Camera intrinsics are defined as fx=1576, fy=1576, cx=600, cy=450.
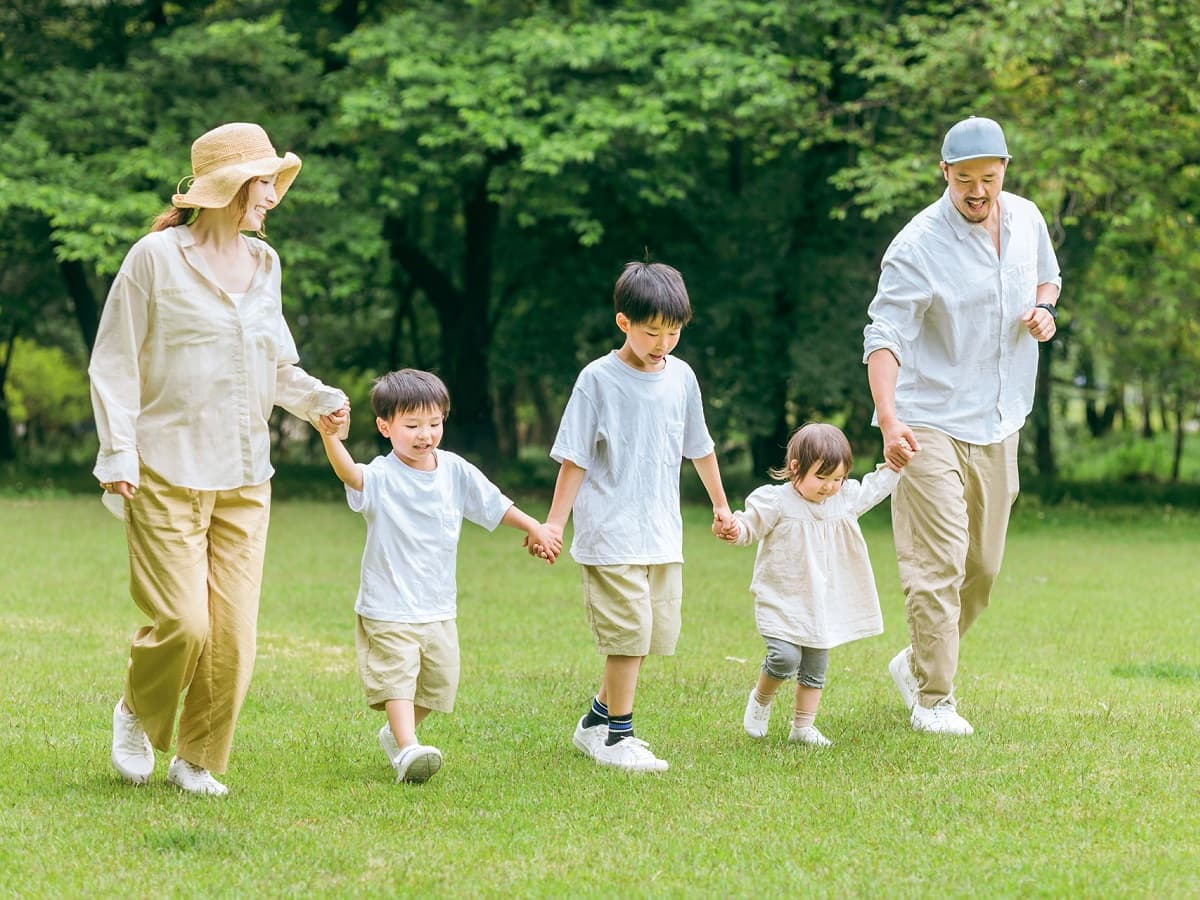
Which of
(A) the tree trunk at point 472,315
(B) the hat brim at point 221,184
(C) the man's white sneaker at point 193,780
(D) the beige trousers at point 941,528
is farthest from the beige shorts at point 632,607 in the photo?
(A) the tree trunk at point 472,315

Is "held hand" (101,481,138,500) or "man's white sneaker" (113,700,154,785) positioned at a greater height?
"held hand" (101,481,138,500)

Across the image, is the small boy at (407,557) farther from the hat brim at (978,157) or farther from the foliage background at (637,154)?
the foliage background at (637,154)

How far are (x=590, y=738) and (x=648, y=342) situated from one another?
5.26 ft

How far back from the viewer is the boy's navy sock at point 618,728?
6172 mm

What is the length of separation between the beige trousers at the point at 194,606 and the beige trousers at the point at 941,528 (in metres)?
2.75

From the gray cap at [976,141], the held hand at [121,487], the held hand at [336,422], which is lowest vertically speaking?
the held hand at [121,487]

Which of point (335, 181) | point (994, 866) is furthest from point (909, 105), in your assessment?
point (994, 866)

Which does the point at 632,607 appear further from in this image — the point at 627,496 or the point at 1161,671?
the point at 1161,671

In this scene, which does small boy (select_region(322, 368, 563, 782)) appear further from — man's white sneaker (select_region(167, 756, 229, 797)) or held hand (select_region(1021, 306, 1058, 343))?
held hand (select_region(1021, 306, 1058, 343))

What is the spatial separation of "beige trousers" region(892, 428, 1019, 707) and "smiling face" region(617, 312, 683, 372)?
1279mm

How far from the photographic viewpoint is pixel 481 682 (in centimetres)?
815

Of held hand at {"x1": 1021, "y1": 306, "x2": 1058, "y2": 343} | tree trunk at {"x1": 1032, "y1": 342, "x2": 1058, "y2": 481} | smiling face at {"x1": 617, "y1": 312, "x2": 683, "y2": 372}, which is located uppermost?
held hand at {"x1": 1021, "y1": 306, "x2": 1058, "y2": 343}

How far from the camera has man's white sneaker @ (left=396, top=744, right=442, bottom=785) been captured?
18.4 feet

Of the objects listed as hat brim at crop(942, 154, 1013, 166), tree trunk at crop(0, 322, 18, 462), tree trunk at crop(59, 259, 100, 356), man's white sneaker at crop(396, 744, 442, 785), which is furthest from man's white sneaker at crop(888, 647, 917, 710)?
tree trunk at crop(0, 322, 18, 462)
